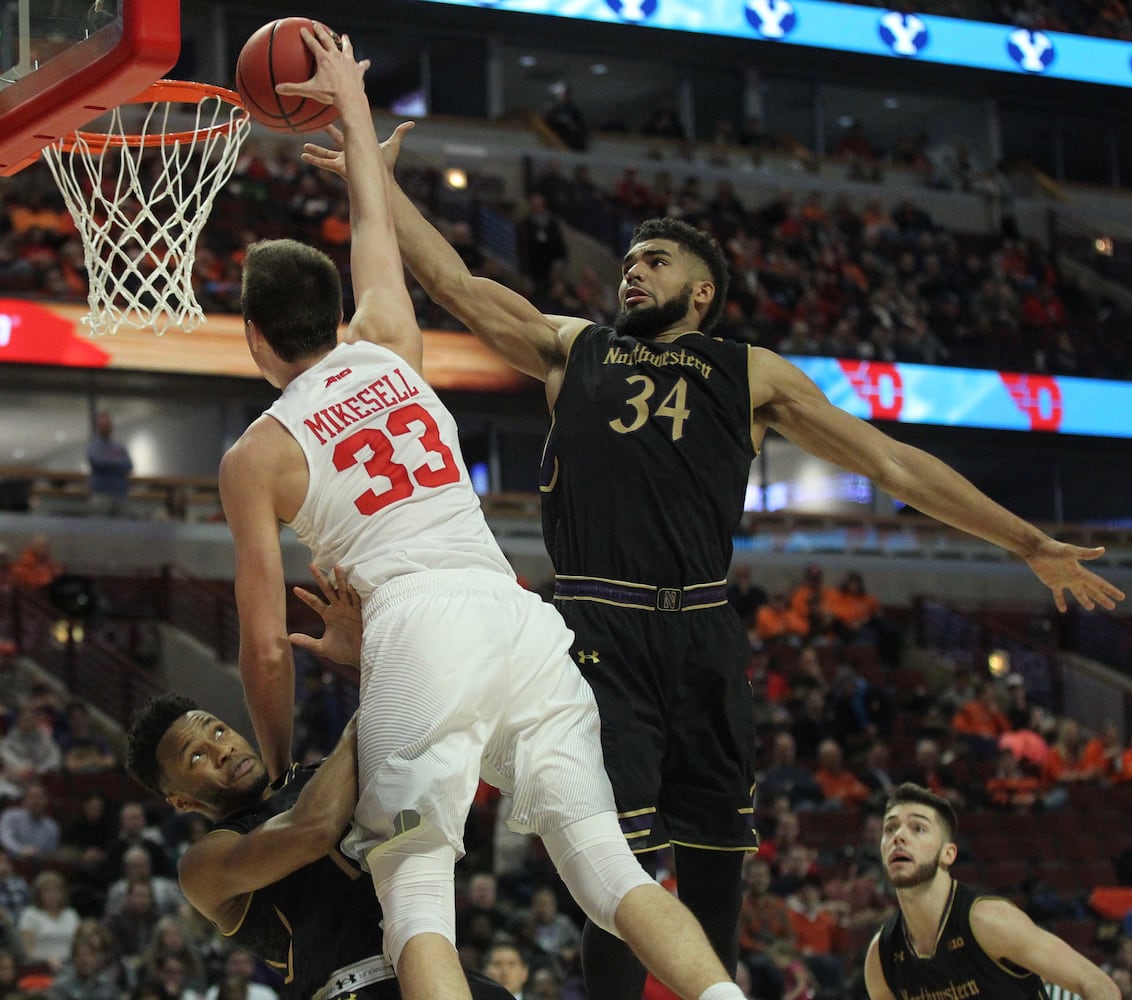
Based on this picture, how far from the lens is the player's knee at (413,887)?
12.9 feet

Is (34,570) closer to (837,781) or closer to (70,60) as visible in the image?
(837,781)

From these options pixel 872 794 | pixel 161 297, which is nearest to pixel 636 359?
pixel 161 297

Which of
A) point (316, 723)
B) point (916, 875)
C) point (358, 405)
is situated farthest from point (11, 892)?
point (358, 405)

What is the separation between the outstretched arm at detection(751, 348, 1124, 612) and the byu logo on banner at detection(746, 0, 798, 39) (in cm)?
2065

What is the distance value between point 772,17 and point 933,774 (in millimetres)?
13435

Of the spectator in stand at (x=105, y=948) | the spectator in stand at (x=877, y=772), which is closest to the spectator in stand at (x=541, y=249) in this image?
the spectator in stand at (x=877, y=772)

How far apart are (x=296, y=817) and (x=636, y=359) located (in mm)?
1651

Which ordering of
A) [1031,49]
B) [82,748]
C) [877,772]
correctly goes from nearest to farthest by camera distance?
[82,748] → [877,772] → [1031,49]

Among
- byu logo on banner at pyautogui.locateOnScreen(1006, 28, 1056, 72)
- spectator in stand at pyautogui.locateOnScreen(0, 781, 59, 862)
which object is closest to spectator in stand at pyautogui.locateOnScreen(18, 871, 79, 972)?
spectator in stand at pyautogui.locateOnScreen(0, 781, 59, 862)

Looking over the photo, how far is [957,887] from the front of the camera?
20.9ft

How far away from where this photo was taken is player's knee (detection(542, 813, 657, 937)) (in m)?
4.06

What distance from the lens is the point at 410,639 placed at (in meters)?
4.04

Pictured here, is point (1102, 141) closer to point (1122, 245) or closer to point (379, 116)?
point (1122, 245)

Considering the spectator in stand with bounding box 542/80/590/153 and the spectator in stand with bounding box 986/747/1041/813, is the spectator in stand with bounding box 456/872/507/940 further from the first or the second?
the spectator in stand with bounding box 542/80/590/153
